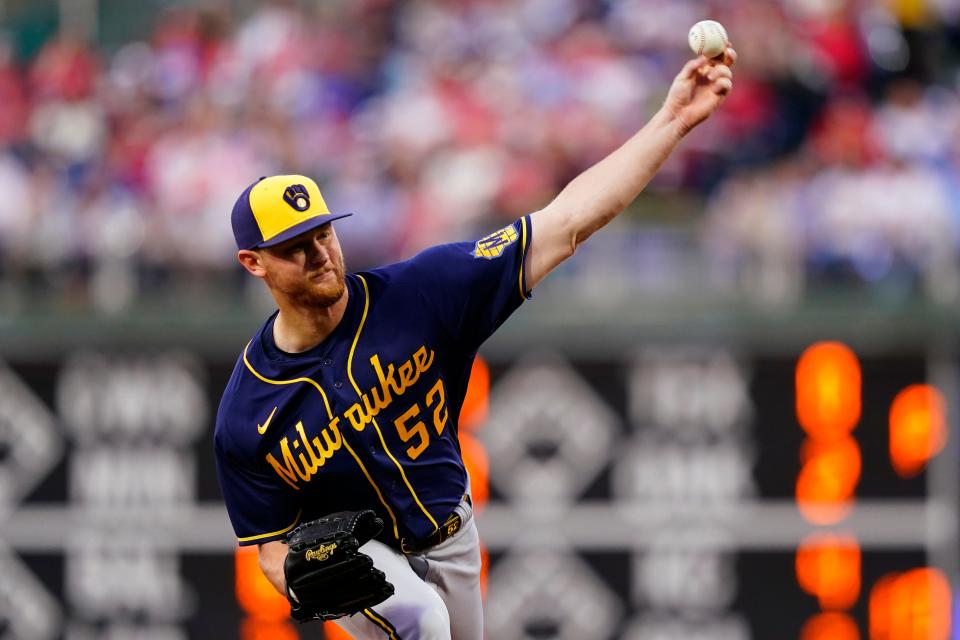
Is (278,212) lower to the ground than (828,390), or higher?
higher

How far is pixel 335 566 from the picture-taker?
13.5 feet

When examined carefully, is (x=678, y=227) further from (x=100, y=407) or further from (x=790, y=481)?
(x=100, y=407)

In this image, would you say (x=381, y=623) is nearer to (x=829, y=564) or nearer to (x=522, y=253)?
(x=522, y=253)

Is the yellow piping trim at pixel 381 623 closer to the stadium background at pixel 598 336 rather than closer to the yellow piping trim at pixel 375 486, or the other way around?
the yellow piping trim at pixel 375 486

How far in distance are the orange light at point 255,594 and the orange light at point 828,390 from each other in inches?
119

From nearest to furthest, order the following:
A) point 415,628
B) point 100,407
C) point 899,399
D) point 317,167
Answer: point 415,628
point 899,399
point 100,407
point 317,167

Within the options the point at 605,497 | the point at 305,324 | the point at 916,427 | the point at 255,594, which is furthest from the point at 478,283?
the point at 255,594

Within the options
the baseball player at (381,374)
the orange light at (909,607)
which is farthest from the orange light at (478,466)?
the baseball player at (381,374)

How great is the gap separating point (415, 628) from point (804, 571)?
186 inches

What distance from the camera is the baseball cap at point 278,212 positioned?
165 inches

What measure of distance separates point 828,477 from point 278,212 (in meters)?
5.07

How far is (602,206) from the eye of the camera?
4.39 m

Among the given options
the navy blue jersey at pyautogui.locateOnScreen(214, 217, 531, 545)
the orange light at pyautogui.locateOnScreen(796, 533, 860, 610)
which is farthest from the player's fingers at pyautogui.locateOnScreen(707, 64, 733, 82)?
the orange light at pyautogui.locateOnScreen(796, 533, 860, 610)

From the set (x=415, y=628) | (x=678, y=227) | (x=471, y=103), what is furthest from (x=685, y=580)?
(x=415, y=628)
